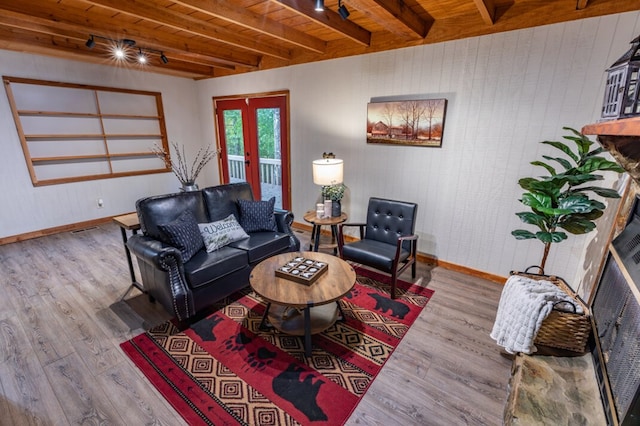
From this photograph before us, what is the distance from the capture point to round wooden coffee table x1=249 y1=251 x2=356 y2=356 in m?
1.88

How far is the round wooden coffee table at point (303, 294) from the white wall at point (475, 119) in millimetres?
1584

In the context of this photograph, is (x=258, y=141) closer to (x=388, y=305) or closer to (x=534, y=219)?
(x=388, y=305)

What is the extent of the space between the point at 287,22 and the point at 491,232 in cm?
308

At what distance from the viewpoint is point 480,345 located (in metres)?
2.12

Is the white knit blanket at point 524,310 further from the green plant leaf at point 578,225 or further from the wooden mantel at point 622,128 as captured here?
A: the wooden mantel at point 622,128

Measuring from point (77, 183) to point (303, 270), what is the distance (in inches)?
173

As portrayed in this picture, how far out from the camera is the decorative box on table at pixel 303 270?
2053 mm

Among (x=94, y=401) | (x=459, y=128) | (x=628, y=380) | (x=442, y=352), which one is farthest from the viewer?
(x=459, y=128)

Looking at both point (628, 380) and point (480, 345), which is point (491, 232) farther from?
point (628, 380)

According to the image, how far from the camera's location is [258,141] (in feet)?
15.9

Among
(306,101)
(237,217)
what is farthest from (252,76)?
(237,217)

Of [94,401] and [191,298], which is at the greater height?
[191,298]

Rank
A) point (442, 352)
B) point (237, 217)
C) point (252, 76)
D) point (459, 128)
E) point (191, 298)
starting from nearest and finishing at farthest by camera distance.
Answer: point (442, 352) → point (191, 298) → point (459, 128) → point (237, 217) → point (252, 76)

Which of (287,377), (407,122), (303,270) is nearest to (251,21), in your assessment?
(407,122)
